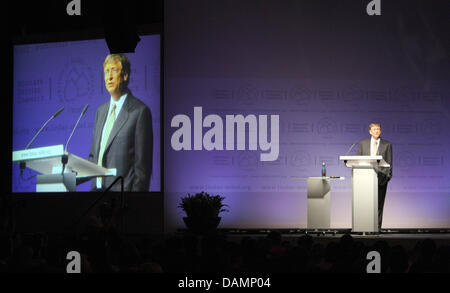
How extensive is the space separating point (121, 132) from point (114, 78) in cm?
85

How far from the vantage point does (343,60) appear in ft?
29.4

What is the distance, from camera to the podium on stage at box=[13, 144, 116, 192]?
30.1 feet

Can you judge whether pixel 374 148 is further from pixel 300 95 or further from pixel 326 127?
pixel 300 95

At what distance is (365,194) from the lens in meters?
7.04

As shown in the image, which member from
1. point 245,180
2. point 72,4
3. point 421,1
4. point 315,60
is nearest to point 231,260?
point 245,180

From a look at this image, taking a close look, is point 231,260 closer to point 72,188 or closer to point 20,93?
point 72,188

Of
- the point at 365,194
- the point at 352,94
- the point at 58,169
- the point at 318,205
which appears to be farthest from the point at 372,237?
the point at 58,169

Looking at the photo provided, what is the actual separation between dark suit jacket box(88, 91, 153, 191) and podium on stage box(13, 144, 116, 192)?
0.43 feet

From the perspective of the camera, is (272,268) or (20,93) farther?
(20,93)

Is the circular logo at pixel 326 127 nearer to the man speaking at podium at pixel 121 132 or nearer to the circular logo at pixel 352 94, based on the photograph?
the circular logo at pixel 352 94

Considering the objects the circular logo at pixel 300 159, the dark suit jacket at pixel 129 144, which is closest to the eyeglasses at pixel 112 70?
the dark suit jacket at pixel 129 144

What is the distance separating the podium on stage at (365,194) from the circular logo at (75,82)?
437 cm

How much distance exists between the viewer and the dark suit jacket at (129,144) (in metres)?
9.06

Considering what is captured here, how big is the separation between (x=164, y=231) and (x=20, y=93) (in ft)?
11.2
